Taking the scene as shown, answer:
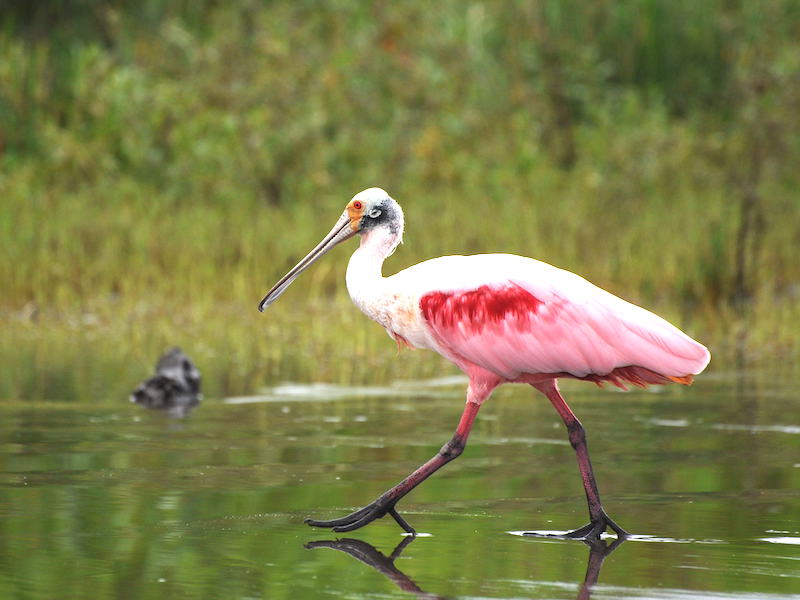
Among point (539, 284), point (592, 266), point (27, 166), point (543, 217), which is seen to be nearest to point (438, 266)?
point (539, 284)

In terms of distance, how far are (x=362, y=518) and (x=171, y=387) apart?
4.11 meters

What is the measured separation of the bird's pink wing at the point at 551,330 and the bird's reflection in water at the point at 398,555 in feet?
2.71

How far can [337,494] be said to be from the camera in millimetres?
8297

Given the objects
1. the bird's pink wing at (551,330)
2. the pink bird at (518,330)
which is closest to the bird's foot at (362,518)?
the pink bird at (518,330)

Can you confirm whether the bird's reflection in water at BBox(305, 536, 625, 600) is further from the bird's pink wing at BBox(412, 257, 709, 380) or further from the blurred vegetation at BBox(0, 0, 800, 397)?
the blurred vegetation at BBox(0, 0, 800, 397)

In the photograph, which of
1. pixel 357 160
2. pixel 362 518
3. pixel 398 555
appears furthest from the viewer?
pixel 357 160

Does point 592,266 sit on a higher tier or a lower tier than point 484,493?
higher

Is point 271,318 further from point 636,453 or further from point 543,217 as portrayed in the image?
point 636,453

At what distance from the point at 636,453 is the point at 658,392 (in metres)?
2.78

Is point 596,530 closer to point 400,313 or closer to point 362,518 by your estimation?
point 362,518

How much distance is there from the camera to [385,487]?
27.7ft

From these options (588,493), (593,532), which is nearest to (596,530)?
(593,532)

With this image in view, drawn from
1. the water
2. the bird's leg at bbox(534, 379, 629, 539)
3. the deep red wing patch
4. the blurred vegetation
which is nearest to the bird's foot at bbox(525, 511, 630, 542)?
the bird's leg at bbox(534, 379, 629, 539)

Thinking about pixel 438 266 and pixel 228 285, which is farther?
pixel 228 285
